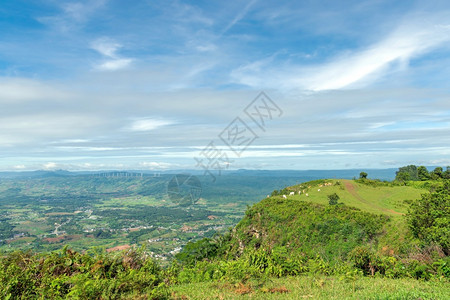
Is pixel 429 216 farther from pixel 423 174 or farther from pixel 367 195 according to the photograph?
pixel 423 174

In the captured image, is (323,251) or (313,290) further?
(323,251)

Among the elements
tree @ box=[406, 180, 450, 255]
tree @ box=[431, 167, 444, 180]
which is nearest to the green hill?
tree @ box=[406, 180, 450, 255]

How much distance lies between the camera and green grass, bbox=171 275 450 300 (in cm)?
578

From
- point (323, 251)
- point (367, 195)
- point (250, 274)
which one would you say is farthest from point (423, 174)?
point (250, 274)

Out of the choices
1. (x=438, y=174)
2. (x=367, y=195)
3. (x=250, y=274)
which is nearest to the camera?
(x=250, y=274)

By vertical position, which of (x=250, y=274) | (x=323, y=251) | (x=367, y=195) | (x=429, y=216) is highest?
(x=250, y=274)

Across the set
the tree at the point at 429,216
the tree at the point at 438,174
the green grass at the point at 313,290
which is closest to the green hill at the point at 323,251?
the green grass at the point at 313,290

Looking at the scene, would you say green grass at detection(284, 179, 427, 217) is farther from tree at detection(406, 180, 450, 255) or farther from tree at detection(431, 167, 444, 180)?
tree at detection(431, 167, 444, 180)

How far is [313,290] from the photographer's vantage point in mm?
6418

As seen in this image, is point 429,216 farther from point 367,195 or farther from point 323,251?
point 367,195

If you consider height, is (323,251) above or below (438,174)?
below

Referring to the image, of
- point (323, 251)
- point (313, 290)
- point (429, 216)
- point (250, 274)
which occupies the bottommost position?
point (323, 251)

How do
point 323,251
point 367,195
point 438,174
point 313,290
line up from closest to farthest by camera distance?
1. point 313,290
2. point 323,251
3. point 367,195
4. point 438,174

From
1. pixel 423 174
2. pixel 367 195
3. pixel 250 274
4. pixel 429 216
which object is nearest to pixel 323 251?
pixel 429 216
